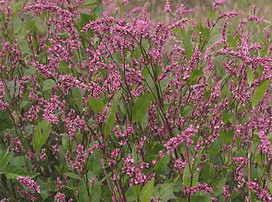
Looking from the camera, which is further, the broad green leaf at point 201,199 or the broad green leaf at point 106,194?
the broad green leaf at point 106,194

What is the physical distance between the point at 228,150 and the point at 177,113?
0.32 metres

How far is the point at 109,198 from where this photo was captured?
182 cm

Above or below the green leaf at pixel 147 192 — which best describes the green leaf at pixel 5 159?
above

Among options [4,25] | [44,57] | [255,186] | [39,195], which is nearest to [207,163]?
[255,186]

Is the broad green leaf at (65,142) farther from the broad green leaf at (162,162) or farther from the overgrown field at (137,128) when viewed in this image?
the broad green leaf at (162,162)

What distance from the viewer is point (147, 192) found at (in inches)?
53.4

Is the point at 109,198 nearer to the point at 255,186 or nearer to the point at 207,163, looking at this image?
the point at 207,163

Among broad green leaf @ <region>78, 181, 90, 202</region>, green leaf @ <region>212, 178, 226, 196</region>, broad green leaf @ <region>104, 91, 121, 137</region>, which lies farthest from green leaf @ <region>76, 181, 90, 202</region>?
green leaf @ <region>212, 178, 226, 196</region>

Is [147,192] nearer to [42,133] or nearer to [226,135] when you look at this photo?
[42,133]

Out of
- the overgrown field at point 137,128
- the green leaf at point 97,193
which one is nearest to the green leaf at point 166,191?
the overgrown field at point 137,128

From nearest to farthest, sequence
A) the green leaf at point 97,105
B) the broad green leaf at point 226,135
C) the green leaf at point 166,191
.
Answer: the green leaf at point 97,105
the green leaf at point 166,191
the broad green leaf at point 226,135

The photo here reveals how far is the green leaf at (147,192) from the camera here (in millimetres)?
1351

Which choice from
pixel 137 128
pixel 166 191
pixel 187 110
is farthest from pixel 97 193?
pixel 187 110

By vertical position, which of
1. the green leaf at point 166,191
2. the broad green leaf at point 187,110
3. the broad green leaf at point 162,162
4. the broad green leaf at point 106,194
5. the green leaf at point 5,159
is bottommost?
the broad green leaf at point 106,194
